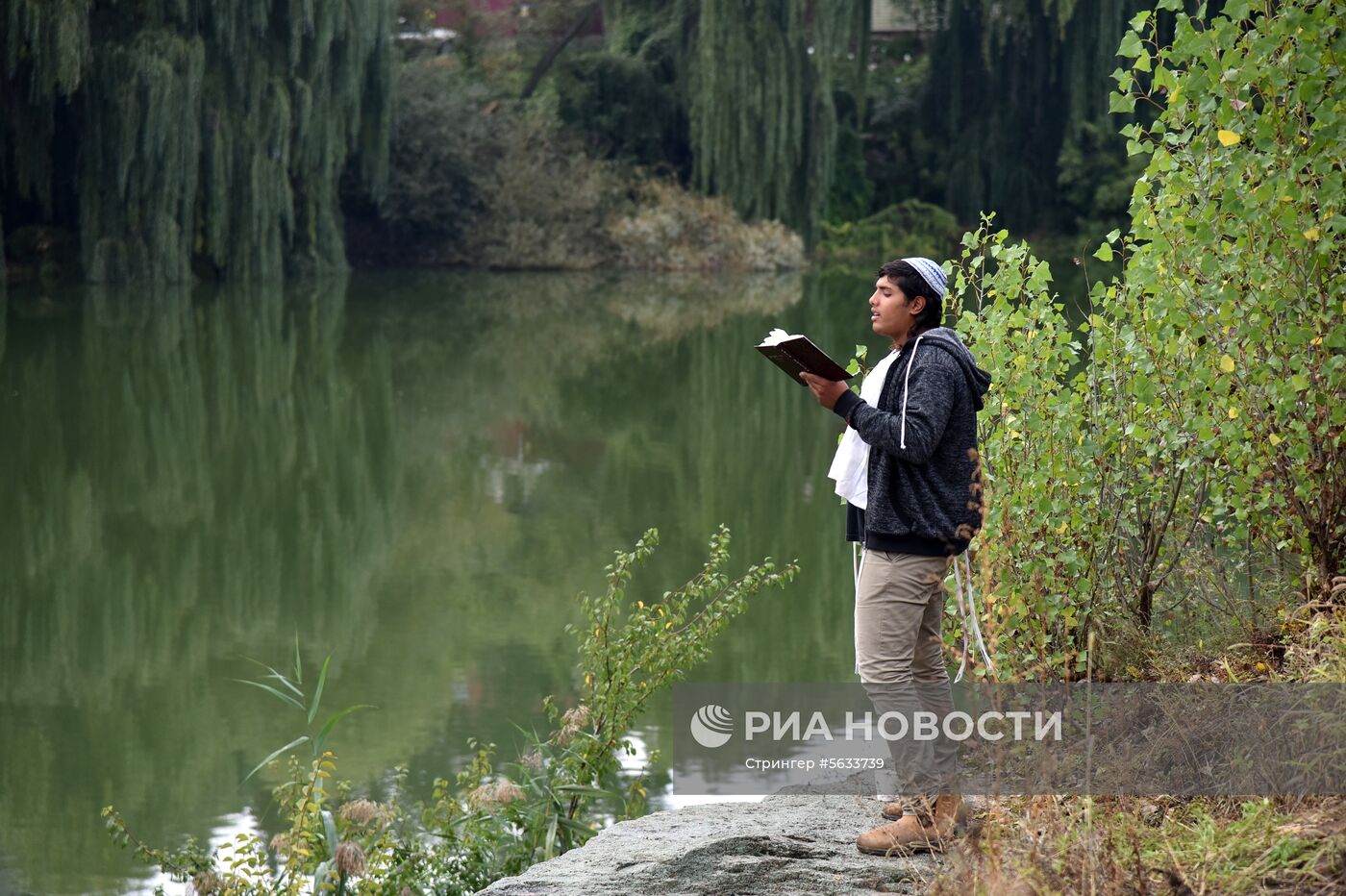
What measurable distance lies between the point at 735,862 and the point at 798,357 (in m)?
1.12

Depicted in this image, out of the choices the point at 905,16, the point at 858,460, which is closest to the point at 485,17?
the point at 905,16

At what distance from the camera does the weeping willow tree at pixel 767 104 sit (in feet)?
104

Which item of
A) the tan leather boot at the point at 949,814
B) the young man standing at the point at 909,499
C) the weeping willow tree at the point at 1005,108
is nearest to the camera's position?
the tan leather boot at the point at 949,814

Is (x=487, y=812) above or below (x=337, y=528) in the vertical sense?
above

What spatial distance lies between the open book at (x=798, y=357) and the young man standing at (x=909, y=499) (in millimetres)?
28

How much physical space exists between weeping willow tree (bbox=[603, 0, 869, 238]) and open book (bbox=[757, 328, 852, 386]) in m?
28.7

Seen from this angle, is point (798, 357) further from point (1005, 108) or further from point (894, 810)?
point (1005, 108)

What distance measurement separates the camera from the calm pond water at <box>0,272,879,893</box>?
6910mm

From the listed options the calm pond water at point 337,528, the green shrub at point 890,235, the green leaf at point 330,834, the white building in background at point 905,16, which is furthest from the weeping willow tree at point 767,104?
the green leaf at point 330,834

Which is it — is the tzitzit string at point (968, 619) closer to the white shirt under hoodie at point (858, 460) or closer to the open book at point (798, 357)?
the white shirt under hoodie at point (858, 460)

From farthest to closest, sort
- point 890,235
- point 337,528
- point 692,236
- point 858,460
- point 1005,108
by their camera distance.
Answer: point 890,235 → point 1005,108 → point 692,236 → point 337,528 → point 858,460

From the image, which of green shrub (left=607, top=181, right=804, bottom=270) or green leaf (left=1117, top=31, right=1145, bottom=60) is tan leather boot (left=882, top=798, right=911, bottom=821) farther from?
green shrub (left=607, top=181, right=804, bottom=270)

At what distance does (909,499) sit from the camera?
371cm

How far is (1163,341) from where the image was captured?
4812mm
